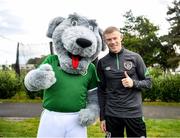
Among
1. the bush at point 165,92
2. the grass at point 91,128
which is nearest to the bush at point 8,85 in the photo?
the bush at point 165,92

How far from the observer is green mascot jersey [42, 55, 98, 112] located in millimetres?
4223

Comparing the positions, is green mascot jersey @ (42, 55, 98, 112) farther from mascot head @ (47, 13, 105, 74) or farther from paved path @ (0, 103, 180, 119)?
paved path @ (0, 103, 180, 119)

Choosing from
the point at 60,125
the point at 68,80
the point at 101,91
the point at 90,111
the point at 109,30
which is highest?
the point at 109,30

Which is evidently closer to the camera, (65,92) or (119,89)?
(65,92)

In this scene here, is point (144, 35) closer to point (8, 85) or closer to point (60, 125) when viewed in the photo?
point (8, 85)

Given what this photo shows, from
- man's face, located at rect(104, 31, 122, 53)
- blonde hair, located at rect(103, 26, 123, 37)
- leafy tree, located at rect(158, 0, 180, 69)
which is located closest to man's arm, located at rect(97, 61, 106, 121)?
man's face, located at rect(104, 31, 122, 53)

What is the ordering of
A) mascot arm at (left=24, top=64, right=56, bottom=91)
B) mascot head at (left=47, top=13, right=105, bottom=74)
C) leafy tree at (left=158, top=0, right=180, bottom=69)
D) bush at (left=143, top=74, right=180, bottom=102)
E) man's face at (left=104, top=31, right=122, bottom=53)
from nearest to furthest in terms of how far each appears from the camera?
mascot arm at (left=24, top=64, right=56, bottom=91) → mascot head at (left=47, top=13, right=105, bottom=74) → man's face at (left=104, top=31, right=122, bottom=53) → bush at (left=143, top=74, right=180, bottom=102) → leafy tree at (left=158, top=0, right=180, bottom=69)

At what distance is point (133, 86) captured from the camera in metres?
4.35

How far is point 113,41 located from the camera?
174 inches

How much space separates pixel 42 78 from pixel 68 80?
29cm

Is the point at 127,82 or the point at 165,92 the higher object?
the point at 127,82

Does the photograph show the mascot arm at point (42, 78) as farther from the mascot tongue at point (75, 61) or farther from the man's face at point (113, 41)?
the man's face at point (113, 41)

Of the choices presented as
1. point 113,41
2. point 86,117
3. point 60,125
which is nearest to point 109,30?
point 113,41

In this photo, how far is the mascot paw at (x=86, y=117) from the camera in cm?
423
